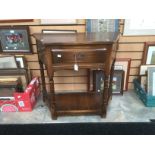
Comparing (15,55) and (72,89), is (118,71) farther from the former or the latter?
(15,55)

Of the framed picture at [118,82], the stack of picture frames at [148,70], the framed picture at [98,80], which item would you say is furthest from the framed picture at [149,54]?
the framed picture at [98,80]

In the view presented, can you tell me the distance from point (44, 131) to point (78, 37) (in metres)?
0.80

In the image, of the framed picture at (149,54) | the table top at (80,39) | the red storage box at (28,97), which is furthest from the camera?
the framed picture at (149,54)

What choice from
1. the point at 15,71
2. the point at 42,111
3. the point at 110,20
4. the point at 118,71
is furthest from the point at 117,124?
the point at 15,71

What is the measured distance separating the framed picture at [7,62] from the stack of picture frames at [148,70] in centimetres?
121

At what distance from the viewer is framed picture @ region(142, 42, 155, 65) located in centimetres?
198

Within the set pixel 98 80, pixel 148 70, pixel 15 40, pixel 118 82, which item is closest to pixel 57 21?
pixel 15 40

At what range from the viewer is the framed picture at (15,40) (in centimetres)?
191

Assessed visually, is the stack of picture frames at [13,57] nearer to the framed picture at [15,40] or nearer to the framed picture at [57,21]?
the framed picture at [15,40]

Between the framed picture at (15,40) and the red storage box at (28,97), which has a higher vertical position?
the framed picture at (15,40)

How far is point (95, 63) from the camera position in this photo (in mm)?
1544

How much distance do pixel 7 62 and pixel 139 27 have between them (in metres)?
1.25

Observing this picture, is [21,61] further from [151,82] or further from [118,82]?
[151,82]

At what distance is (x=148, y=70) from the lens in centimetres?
196
